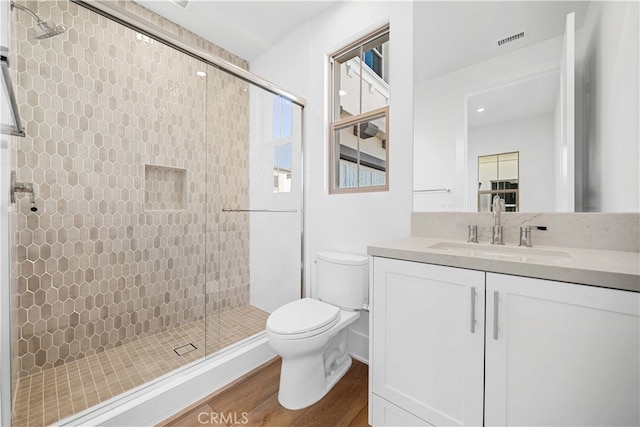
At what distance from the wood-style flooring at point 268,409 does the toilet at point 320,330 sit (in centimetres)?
5

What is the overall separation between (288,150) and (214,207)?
2.59 feet

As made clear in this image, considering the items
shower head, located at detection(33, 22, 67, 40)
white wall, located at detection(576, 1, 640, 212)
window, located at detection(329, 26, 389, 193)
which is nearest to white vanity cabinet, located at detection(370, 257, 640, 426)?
white wall, located at detection(576, 1, 640, 212)

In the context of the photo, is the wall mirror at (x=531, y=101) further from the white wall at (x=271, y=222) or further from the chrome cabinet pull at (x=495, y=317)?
the white wall at (x=271, y=222)

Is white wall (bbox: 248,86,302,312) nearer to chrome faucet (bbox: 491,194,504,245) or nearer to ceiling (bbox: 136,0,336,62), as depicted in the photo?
ceiling (bbox: 136,0,336,62)

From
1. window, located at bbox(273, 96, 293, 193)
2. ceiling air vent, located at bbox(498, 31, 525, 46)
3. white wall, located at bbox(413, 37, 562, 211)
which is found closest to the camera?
ceiling air vent, located at bbox(498, 31, 525, 46)

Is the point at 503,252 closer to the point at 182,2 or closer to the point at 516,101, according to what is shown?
the point at 516,101

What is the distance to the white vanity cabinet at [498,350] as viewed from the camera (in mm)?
707

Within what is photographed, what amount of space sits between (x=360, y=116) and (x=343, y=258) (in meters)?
1.04

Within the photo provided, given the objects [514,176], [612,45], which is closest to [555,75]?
[612,45]

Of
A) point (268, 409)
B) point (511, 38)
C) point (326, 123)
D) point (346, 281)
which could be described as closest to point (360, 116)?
point (326, 123)

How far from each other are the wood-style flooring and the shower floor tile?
0.98ft

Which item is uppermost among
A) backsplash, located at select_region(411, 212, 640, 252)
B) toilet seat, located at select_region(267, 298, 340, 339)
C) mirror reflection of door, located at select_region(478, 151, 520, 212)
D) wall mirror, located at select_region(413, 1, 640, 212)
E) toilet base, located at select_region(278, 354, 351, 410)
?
wall mirror, located at select_region(413, 1, 640, 212)

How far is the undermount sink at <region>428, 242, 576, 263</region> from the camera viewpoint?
3.27 feet

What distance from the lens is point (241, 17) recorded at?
6.82 feet
